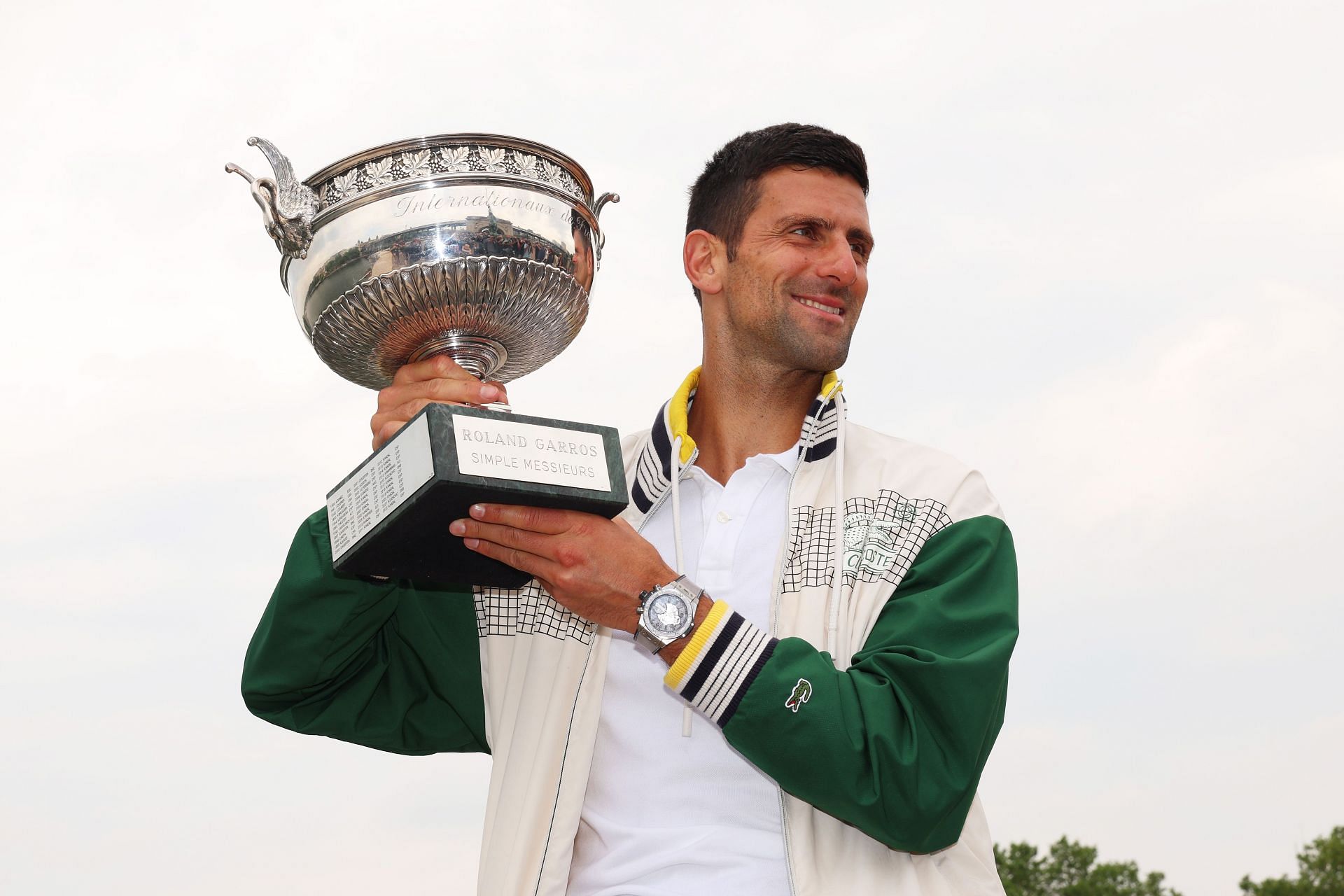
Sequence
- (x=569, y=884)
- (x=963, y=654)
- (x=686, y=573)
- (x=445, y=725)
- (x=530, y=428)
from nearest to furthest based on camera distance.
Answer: (x=530, y=428)
(x=963, y=654)
(x=569, y=884)
(x=686, y=573)
(x=445, y=725)

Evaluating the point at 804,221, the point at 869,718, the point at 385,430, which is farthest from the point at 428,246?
the point at 869,718

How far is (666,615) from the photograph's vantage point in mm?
3291

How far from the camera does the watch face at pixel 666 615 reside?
3.28 m

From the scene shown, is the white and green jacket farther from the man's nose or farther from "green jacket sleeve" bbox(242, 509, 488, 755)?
the man's nose

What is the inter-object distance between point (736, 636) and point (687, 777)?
54cm

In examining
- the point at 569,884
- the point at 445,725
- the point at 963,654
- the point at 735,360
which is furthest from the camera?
the point at 735,360

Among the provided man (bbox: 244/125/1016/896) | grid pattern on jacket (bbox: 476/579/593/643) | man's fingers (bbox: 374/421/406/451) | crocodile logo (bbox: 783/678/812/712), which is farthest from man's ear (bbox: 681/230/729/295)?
crocodile logo (bbox: 783/678/812/712)

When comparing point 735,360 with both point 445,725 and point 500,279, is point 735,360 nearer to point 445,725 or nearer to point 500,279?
point 500,279

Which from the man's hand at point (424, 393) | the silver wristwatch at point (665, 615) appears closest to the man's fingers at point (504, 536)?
the silver wristwatch at point (665, 615)

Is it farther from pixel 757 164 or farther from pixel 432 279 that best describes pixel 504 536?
pixel 757 164

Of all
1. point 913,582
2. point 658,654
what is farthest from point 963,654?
point 658,654

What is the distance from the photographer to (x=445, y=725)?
4258 mm

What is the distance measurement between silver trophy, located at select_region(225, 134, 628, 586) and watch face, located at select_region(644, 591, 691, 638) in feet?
0.76

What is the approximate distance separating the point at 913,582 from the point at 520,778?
1.15 metres
